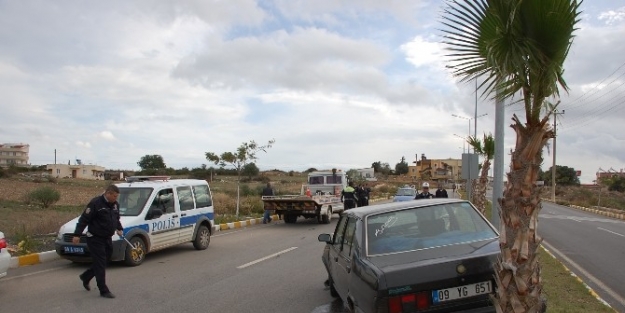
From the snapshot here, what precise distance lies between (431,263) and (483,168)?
1868 cm

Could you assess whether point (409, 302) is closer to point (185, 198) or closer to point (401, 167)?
point (185, 198)

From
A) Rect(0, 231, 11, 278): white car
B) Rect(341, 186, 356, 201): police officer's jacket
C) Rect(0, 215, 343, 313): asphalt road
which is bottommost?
Rect(0, 215, 343, 313): asphalt road

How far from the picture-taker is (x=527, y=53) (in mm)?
3592

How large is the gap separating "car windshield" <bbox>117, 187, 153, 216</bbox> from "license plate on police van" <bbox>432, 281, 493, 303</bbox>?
8.26 m

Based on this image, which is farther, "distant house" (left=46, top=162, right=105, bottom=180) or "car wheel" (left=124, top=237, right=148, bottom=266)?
"distant house" (left=46, top=162, right=105, bottom=180)

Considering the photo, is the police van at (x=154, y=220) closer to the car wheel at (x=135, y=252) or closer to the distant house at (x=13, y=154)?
the car wheel at (x=135, y=252)

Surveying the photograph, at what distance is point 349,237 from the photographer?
586cm

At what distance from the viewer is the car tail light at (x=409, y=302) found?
427 cm

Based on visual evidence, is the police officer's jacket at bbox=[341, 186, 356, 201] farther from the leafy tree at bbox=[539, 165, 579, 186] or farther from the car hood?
the leafy tree at bbox=[539, 165, 579, 186]

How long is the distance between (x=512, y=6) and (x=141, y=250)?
9.46 m

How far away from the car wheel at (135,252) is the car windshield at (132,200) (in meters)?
0.63

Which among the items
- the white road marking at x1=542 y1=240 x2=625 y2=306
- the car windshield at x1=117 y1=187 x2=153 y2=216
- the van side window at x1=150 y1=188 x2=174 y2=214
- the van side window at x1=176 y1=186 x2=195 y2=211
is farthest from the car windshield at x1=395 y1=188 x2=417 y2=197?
the car windshield at x1=117 y1=187 x2=153 y2=216

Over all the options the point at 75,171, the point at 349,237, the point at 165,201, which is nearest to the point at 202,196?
the point at 165,201

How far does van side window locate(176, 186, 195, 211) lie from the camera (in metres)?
12.4
